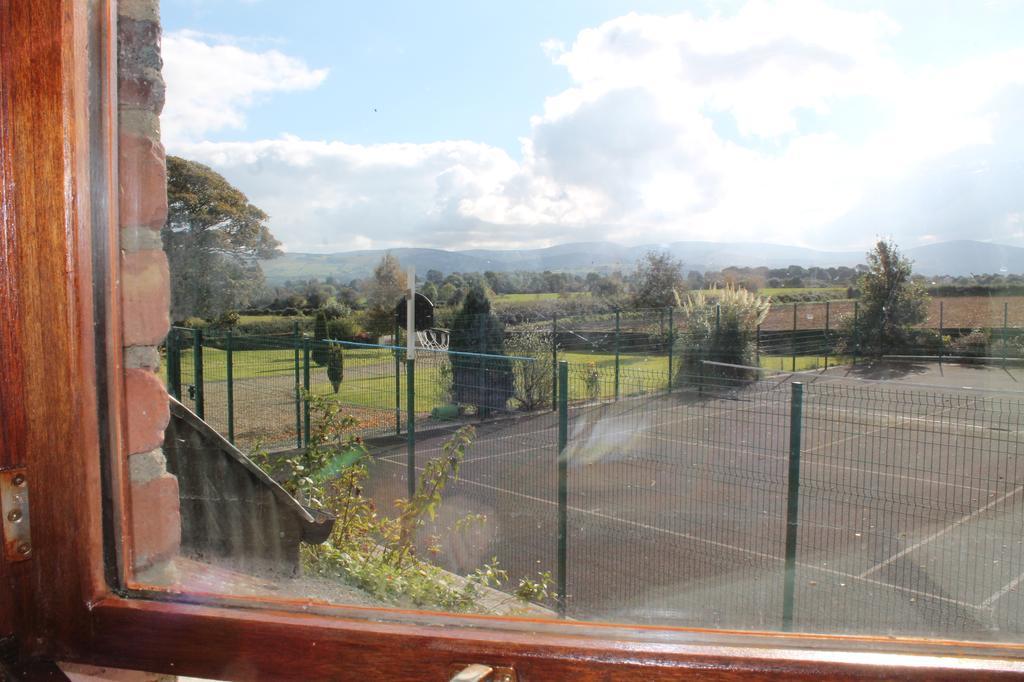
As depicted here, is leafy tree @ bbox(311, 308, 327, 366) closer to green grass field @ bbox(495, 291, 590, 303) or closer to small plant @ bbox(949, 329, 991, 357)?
green grass field @ bbox(495, 291, 590, 303)

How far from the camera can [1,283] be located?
2.67 ft

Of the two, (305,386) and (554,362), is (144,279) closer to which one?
(305,386)

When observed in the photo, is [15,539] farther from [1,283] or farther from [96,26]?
[96,26]

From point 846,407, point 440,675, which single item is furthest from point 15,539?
point 846,407

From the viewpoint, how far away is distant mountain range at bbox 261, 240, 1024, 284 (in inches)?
71.8

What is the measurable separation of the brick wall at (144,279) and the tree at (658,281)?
2.71 metres

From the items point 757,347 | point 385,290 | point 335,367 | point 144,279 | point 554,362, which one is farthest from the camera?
point 757,347

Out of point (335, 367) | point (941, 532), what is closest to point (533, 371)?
point (335, 367)

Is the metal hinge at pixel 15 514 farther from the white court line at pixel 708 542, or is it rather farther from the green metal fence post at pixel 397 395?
the green metal fence post at pixel 397 395

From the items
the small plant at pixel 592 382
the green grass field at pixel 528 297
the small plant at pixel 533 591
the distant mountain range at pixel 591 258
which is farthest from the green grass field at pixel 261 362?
the small plant at pixel 533 591

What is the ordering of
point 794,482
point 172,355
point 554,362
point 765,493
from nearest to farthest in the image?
point 172,355
point 794,482
point 765,493
point 554,362

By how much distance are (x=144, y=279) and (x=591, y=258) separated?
1916 mm

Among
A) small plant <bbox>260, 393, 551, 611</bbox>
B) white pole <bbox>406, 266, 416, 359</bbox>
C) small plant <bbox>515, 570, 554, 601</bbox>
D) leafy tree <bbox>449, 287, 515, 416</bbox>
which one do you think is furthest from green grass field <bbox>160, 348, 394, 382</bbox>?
small plant <bbox>515, 570, 554, 601</bbox>

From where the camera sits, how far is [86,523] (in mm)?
875
